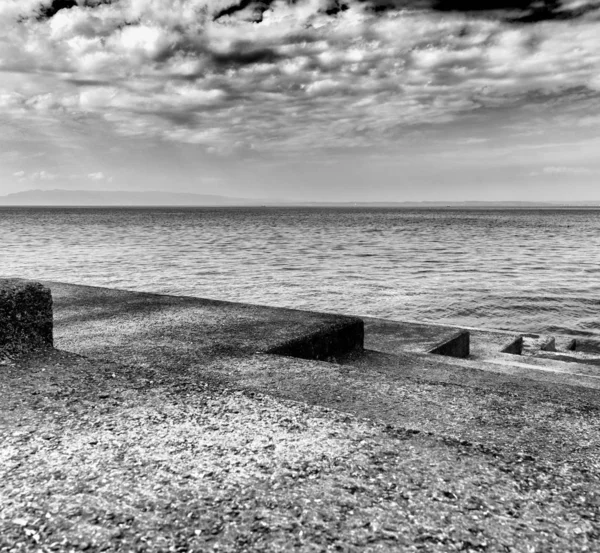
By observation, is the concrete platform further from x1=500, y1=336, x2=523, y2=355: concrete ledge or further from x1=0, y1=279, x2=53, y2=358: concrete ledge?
x1=500, y1=336, x2=523, y2=355: concrete ledge

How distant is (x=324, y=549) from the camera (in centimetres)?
152

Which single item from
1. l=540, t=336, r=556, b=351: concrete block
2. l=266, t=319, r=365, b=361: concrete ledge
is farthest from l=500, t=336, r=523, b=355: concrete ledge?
l=266, t=319, r=365, b=361: concrete ledge

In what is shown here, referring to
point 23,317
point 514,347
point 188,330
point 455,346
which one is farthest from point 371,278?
point 23,317

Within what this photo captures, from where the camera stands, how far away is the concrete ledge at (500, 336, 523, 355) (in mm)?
6836

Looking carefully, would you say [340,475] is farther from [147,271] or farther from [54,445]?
[147,271]

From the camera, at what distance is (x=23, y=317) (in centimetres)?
315

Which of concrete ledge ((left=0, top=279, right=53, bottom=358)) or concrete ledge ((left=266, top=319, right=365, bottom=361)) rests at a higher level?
concrete ledge ((left=0, top=279, right=53, bottom=358))

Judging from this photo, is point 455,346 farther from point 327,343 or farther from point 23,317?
point 23,317

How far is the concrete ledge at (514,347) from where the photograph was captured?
6.84m

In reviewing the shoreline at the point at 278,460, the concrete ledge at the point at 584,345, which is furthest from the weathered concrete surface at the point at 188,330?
the concrete ledge at the point at 584,345

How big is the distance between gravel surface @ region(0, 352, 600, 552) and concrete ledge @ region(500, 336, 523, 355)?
430cm

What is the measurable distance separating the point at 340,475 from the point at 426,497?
299mm

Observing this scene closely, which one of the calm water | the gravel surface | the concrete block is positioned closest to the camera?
the gravel surface

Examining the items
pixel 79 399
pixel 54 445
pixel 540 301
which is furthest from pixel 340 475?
pixel 540 301
